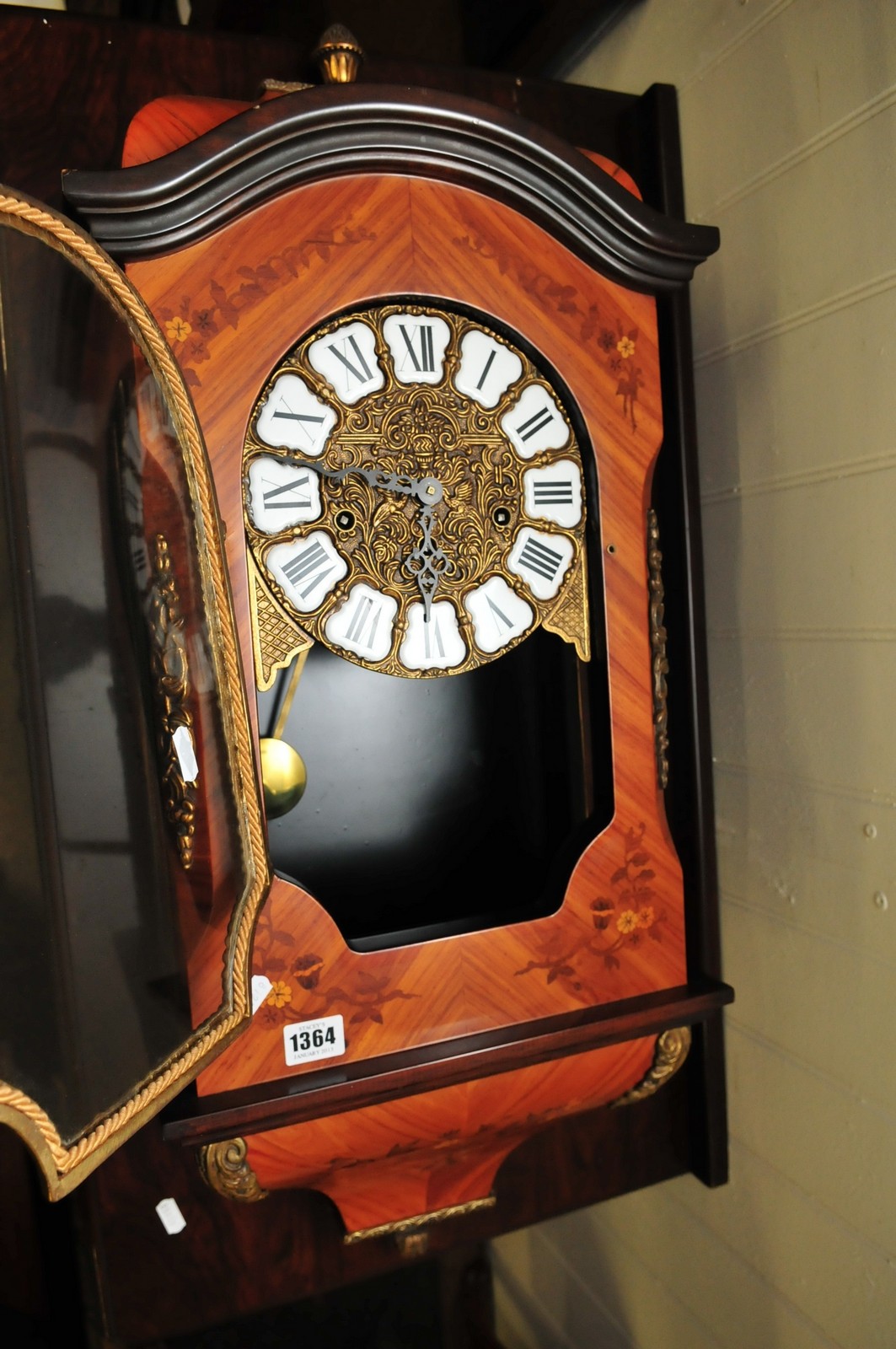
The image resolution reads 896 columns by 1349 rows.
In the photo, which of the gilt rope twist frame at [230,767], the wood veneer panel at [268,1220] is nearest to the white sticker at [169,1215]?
the wood veneer panel at [268,1220]

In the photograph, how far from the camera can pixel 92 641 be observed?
0.74 meters

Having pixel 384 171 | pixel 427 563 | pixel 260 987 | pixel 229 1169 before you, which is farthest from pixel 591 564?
pixel 229 1169

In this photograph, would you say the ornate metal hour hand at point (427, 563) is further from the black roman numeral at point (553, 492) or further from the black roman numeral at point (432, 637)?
the black roman numeral at point (553, 492)

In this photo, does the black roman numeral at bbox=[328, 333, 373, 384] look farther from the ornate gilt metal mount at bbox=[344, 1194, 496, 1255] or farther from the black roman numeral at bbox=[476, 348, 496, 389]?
the ornate gilt metal mount at bbox=[344, 1194, 496, 1255]

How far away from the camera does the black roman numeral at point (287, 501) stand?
3.07 feet

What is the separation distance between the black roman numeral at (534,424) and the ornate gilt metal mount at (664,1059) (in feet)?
2.15

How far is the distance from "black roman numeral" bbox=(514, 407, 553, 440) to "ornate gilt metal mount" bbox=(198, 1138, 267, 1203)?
74 centimetres


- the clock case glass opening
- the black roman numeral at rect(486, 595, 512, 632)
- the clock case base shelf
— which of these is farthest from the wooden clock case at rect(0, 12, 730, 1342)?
the black roman numeral at rect(486, 595, 512, 632)

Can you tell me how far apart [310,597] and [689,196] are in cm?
69

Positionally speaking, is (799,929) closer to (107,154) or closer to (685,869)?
(685,869)

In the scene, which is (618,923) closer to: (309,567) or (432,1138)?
(432,1138)

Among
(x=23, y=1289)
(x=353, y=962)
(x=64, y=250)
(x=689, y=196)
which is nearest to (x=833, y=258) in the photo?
(x=689, y=196)

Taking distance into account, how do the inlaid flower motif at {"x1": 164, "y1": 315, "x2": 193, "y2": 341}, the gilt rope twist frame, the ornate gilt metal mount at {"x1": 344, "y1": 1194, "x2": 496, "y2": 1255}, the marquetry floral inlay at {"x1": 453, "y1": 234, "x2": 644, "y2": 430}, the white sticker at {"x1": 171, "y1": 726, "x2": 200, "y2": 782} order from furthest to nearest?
the ornate gilt metal mount at {"x1": 344, "y1": 1194, "x2": 496, "y2": 1255}
the marquetry floral inlay at {"x1": 453, "y1": 234, "x2": 644, "y2": 430}
the inlaid flower motif at {"x1": 164, "y1": 315, "x2": 193, "y2": 341}
the white sticker at {"x1": 171, "y1": 726, "x2": 200, "y2": 782}
the gilt rope twist frame

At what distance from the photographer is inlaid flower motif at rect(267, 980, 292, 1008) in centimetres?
94
